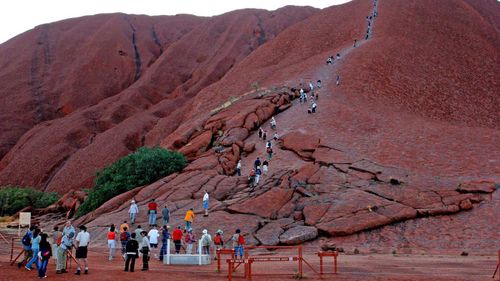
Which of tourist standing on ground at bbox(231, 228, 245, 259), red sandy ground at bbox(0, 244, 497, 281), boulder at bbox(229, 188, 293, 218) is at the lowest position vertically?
red sandy ground at bbox(0, 244, 497, 281)

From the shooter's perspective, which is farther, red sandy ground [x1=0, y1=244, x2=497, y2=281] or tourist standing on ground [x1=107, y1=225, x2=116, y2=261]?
tourist standing on ground [x1=107, y1=225, x2=116, y2=261]

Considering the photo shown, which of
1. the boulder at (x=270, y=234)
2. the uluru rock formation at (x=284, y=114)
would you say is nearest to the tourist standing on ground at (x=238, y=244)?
the boulder at (x=270, y=234)

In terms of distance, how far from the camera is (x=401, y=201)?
27.9m

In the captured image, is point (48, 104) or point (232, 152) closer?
point (232, 152)

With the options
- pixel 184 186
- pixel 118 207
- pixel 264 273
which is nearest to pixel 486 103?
pixel 184 186

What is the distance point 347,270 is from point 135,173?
73.4 feet

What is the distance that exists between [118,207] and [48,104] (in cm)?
5797

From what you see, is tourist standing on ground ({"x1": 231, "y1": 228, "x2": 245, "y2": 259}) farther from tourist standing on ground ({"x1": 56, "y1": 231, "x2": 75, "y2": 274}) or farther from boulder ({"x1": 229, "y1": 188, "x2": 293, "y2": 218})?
tourist standing on ground ({"x1": 56, "y1": 231, "x2": 75, "y2": 274})

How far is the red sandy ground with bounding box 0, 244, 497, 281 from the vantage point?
16.1 meters

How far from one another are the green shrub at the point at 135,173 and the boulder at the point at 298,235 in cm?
1286

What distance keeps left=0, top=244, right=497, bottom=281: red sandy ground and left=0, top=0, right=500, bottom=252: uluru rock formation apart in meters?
3.67

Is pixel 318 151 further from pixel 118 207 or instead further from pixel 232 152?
pixel 118 207

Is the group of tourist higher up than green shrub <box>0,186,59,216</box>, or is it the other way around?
green shrub <box>0,186,59,216</box>

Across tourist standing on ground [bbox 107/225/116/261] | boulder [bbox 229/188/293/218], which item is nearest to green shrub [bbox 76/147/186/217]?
boulder [bbox 229/188/293/218]
